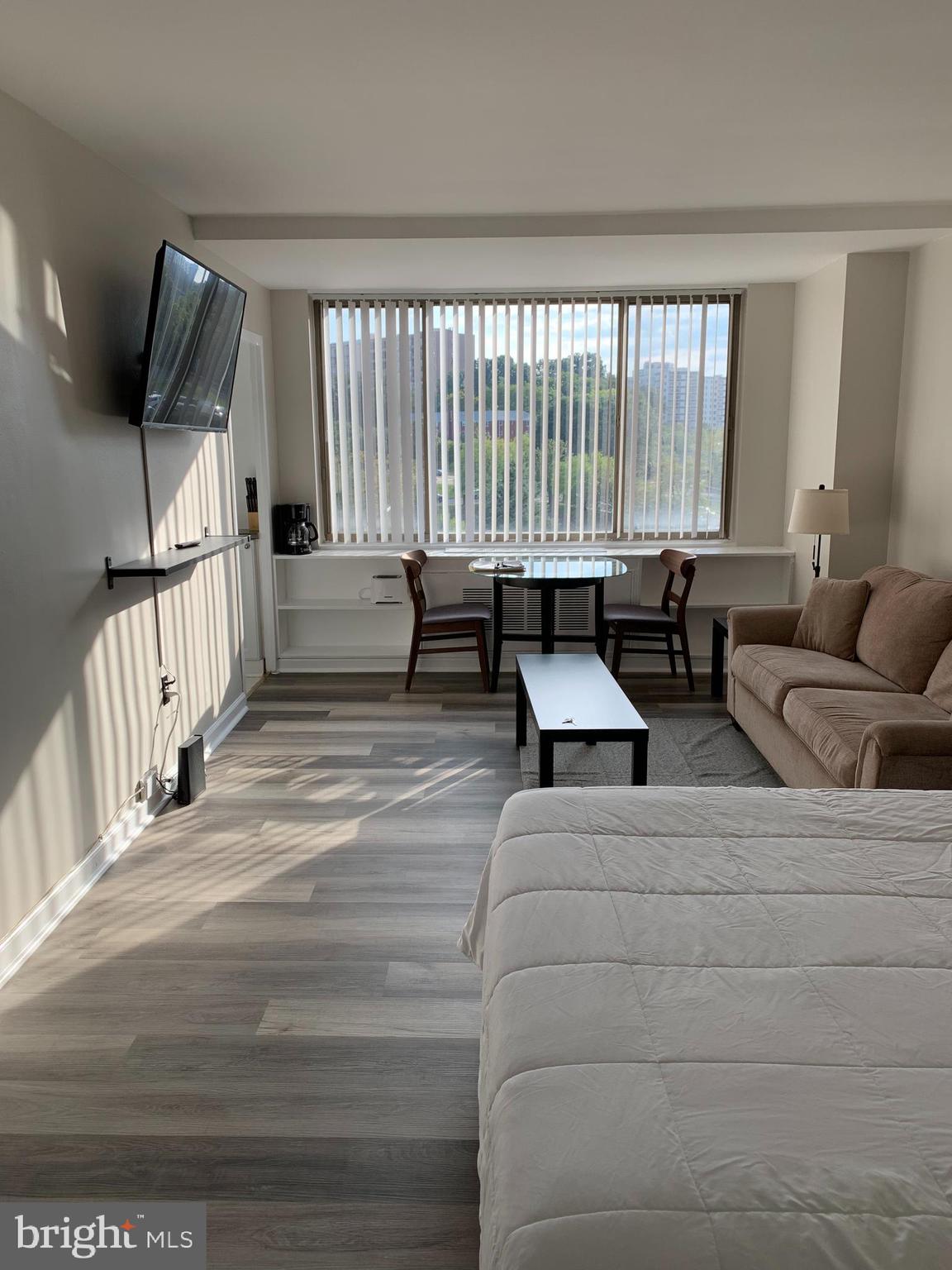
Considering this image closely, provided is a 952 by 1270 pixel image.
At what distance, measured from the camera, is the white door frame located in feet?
20.2

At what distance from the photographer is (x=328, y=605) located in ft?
21.5

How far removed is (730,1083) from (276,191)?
13.5 feet

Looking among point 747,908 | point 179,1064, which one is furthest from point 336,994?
point 747,908

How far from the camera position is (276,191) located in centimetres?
422

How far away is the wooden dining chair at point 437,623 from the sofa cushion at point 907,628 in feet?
7.69

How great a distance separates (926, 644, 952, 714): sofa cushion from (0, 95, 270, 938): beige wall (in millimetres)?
3436

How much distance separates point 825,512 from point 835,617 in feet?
2.27

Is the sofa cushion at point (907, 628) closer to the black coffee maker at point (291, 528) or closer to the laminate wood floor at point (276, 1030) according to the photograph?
the laminate wood floor at point (276, 1030)

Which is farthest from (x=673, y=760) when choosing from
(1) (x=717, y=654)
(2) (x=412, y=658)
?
(2) (x=412, y=658)

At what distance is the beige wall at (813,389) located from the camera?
18.2 feet

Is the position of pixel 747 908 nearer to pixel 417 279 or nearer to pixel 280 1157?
pixel 280 1157

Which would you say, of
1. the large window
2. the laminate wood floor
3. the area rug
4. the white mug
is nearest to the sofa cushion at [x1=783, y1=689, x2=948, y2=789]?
the area rug

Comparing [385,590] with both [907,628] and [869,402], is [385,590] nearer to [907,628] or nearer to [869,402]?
[869,402]

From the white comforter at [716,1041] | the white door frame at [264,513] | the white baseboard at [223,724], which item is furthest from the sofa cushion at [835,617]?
the white door frame at [264,513]
